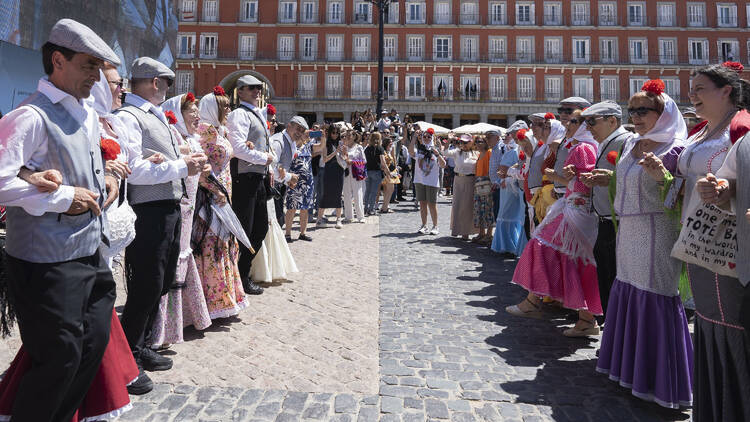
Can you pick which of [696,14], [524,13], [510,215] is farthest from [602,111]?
[696,14]

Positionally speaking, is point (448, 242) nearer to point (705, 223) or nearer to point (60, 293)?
point (705, 223)

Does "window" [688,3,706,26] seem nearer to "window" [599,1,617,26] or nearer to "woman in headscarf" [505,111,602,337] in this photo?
"window" [599,1,617,26]

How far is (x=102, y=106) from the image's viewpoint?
8.34 feet

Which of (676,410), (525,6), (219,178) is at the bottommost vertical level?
(676,410)

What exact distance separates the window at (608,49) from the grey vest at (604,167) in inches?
1677

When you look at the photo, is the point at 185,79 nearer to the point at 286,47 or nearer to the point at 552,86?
the point at 286,47

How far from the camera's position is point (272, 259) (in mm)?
5879

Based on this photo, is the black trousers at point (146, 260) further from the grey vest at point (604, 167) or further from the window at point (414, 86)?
the window at point (414, 86)

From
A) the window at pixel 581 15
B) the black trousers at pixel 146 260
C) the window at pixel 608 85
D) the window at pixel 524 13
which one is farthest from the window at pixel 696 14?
the black trousers at pixel 146 260

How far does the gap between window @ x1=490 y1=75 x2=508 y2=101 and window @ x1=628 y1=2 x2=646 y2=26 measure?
1160cm

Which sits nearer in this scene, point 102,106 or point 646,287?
point 102,106

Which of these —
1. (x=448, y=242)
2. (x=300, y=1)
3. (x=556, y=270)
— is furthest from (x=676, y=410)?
(x=300, y=1)

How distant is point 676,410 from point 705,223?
1272 mm

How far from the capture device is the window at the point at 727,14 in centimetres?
4112
